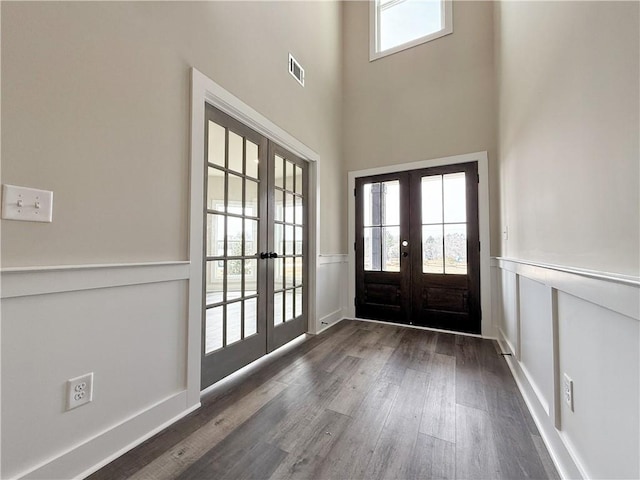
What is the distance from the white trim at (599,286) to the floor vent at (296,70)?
8.63ft

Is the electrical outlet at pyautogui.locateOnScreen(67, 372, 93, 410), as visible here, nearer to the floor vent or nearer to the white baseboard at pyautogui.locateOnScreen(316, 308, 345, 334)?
the white baseboard at pyautogui.locateOnScreen(316, 308, 345, 334)

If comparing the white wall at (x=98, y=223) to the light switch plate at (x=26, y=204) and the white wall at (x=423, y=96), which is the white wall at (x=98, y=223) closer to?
the light switch plate at (x=26, y=204)

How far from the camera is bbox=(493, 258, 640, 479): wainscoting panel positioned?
2.45ft

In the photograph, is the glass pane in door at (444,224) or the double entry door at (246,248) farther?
the glass pane in door at (444,224)

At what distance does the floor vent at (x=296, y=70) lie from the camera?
105 inches

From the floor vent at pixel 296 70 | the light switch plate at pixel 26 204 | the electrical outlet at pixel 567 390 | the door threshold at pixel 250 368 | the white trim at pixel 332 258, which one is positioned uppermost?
the floor vent at pixel 296 70

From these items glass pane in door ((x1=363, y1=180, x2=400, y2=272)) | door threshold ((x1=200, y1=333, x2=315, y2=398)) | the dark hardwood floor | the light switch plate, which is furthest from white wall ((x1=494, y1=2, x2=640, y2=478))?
the light switch plate

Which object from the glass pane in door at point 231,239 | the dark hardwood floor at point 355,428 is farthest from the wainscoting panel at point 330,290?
the glass pane in door at point 231,239

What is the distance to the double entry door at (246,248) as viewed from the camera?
1844 mm

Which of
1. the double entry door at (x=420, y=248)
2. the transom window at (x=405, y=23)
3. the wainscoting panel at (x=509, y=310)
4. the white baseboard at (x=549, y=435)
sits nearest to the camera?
the white baseboard at (x=549, y=435)

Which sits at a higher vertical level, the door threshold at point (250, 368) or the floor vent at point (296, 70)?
the floor vent at point (296, 70)

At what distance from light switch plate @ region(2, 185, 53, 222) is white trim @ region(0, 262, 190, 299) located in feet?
0.62

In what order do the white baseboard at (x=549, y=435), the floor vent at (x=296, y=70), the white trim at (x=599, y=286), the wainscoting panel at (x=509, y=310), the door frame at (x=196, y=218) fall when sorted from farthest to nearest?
the floor vent at (x=296, y=70) < the wainscoting panel at (x=509, y=310) < the door frame at (x=196, y=218) < the white baseboard at (x=549, y=435) < the white trim at (x=599, y=286)

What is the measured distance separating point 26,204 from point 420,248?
3195 millimetres
